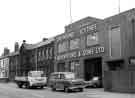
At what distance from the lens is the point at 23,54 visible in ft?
177

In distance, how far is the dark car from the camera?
944 inches

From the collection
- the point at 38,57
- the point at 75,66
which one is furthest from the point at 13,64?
the point at 75,66

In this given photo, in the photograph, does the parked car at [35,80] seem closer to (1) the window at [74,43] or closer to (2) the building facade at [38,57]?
(1) the window at [74,43]

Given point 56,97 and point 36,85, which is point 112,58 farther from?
point 56,97

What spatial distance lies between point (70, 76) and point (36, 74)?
314 inches

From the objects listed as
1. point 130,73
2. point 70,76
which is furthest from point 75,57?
point 130,73

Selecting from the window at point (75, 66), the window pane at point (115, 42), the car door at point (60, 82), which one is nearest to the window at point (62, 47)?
the window at point (75, 66)

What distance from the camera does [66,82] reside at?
2427 centimetres

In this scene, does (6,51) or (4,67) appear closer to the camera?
(4,67)

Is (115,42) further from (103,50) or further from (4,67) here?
(4,67)

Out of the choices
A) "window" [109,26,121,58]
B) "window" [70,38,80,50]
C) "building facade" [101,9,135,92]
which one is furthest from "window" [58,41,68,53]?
"window" [109,26,121,58]

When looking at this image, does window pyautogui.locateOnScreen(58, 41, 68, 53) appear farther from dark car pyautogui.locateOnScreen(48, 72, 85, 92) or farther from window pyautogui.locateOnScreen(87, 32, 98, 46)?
dark car pyautogui.locateOnScreen(48, 72, 85, 92)

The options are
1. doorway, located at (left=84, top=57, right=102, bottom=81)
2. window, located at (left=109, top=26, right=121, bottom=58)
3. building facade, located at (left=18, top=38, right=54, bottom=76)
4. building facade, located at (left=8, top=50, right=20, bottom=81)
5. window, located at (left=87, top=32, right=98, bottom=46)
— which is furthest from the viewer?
building facade, located at (left=8, top=50, right=20, bottom=81)

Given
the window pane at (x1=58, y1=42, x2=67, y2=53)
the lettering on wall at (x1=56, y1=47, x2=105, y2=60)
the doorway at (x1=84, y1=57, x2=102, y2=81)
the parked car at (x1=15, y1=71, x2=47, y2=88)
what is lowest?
the parked car at (x1=15, y1=71, x2=47, y2=88)
